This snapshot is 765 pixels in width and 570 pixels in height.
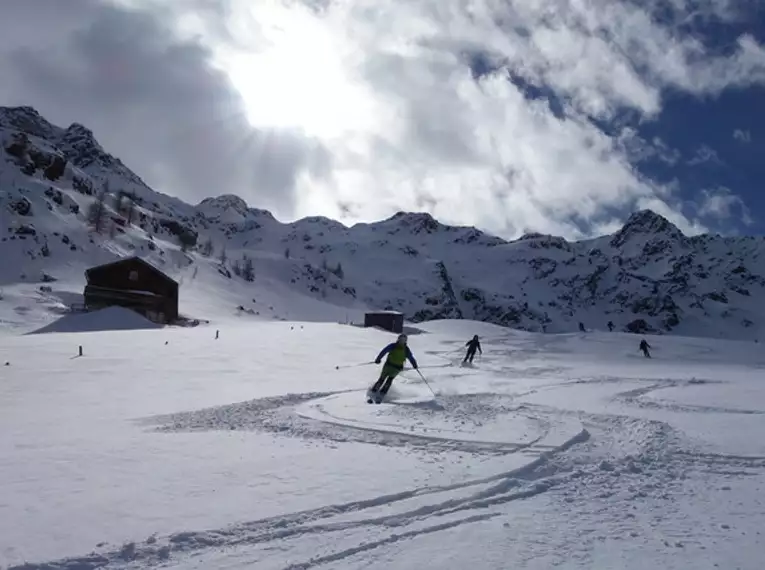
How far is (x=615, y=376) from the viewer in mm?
27156

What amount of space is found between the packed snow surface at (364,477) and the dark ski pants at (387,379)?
0.57 metres

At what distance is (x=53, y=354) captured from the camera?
78.4 ft

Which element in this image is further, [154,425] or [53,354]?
[53,354]

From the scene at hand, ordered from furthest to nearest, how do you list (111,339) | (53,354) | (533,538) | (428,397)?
1. (111,339)
2. (53,354)
3. (428,397)
4. (533,538)

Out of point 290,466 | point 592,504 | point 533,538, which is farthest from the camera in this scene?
point 290,466

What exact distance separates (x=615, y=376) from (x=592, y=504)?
2127cm

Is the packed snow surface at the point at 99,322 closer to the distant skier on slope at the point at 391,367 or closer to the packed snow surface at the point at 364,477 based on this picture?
the packed snow surface at the point at 364,477

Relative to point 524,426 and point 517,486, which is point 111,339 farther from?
point 517,486

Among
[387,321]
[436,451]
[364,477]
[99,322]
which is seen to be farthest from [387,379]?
[387,321]

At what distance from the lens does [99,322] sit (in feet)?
138

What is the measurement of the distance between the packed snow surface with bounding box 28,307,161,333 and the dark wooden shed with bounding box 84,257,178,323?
11476 mm

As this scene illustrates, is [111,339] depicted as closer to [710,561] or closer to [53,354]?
[53,354]

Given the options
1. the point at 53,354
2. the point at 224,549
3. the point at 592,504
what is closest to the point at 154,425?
the point at 224,549

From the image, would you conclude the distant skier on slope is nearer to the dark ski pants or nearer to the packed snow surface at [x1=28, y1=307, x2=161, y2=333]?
the dark ski pants
